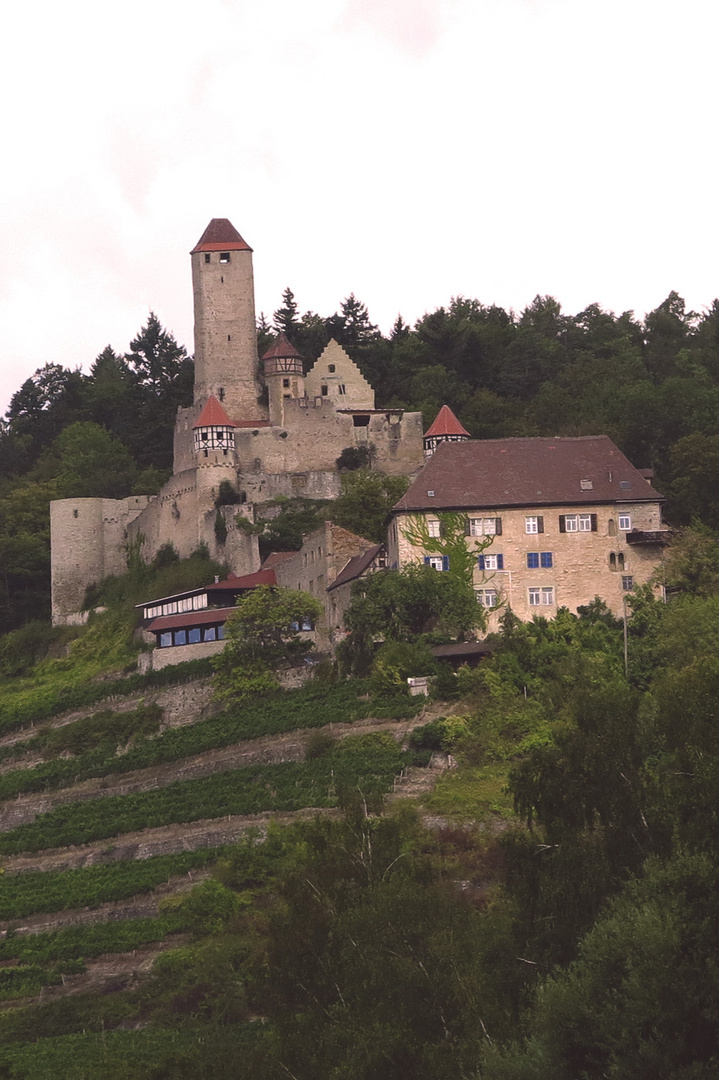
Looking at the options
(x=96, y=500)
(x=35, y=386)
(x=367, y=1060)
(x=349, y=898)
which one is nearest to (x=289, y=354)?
(x=96, y=500)

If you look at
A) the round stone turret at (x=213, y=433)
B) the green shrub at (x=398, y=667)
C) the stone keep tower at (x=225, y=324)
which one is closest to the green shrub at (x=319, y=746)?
the green shrub at (x=398, y=667)

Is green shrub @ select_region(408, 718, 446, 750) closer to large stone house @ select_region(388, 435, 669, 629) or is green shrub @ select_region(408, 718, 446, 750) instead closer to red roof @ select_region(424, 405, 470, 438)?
large stone house @ select_region(388, 435, 669, 629)

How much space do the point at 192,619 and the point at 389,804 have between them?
803 inches

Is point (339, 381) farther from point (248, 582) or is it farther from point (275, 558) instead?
point (248, 582)

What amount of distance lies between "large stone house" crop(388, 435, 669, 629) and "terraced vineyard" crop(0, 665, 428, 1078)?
5756 mm

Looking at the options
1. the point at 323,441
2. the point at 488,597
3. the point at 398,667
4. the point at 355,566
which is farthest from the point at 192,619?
the point at 323,441

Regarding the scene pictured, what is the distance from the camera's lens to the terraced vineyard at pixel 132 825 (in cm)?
4647

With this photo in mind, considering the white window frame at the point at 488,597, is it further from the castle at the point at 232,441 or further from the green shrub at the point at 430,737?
the castle at the point at 232,441

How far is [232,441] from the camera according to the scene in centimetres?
8325

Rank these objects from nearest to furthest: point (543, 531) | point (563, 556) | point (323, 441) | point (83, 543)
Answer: point (563, 556), point (543, 531), point (83, 543), point (323, 441)

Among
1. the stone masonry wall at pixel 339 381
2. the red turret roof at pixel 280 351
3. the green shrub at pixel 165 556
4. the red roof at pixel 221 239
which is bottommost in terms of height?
the green shrub at pixel 165 556

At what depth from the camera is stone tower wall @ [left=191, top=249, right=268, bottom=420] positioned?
3465 inches

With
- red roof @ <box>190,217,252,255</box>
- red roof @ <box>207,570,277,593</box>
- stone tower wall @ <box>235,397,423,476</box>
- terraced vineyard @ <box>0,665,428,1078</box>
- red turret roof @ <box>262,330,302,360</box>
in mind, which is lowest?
terraced vineyard @ <box>0,665,428,1078</box>

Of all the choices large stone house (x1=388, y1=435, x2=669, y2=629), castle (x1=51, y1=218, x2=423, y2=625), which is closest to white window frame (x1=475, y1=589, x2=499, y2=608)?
large stone house (x1=388, y1=435, x2=669, y2=629)
